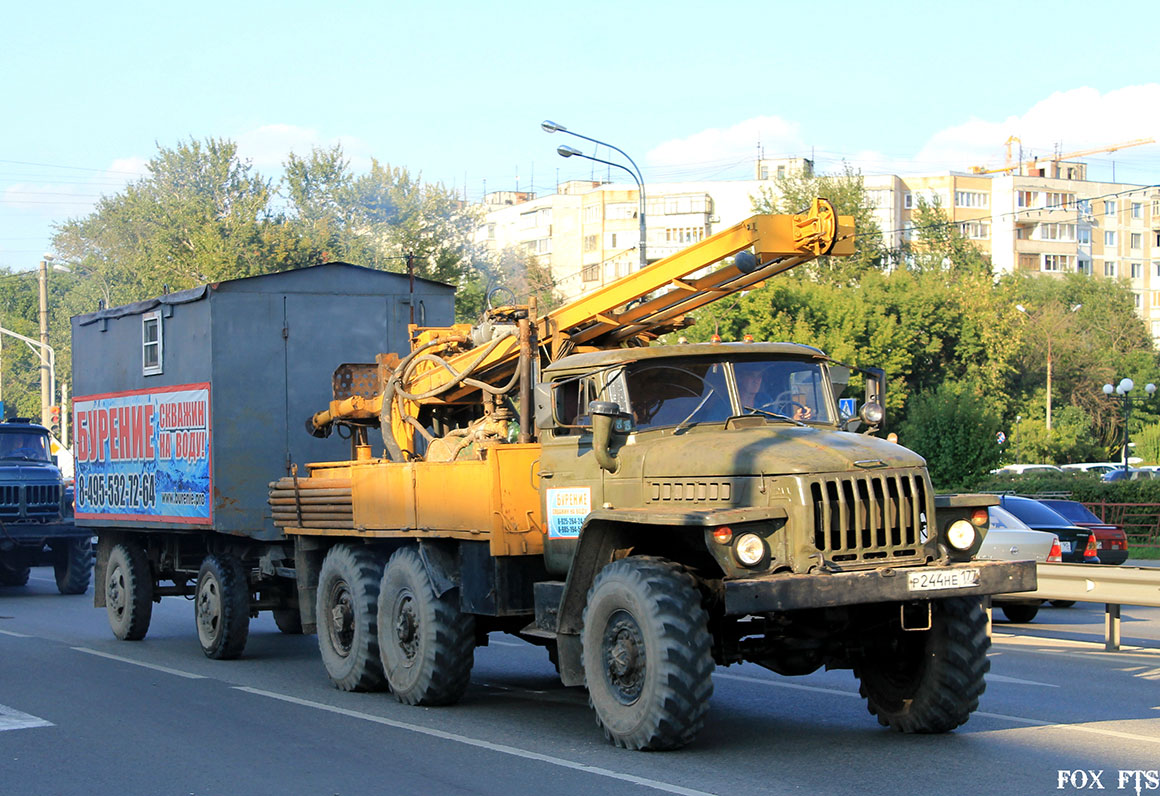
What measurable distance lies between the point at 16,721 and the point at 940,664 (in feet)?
21.4

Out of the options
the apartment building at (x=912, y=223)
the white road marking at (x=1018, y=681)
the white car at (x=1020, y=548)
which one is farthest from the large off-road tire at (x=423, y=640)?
the apartment building at (x=912, y=223)

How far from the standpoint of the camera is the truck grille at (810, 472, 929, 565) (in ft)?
26.5

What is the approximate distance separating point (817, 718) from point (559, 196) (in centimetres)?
9942

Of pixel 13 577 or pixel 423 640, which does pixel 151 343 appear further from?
pixel 13 577

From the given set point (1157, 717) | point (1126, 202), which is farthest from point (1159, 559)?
point (1126, 202)

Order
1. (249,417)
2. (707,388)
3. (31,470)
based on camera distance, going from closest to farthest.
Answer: (707,388) → (249,417) → (31,470)

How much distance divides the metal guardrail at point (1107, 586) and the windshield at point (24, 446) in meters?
17.5

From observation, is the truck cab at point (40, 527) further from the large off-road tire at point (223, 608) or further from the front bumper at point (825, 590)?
the front bumper at point (825, 590)

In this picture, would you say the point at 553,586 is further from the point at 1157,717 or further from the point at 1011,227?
the point at 1011,227

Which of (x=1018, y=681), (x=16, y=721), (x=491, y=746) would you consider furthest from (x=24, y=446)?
(x=1018, y=681)

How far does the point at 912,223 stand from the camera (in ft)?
316

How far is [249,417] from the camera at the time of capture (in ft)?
46.6

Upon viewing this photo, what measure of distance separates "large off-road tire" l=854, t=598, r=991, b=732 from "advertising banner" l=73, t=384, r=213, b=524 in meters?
7.63

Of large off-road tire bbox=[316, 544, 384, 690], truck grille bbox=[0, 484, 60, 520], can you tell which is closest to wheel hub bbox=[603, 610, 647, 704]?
large off-road tire bbox=[316, 544, 384, 690]
